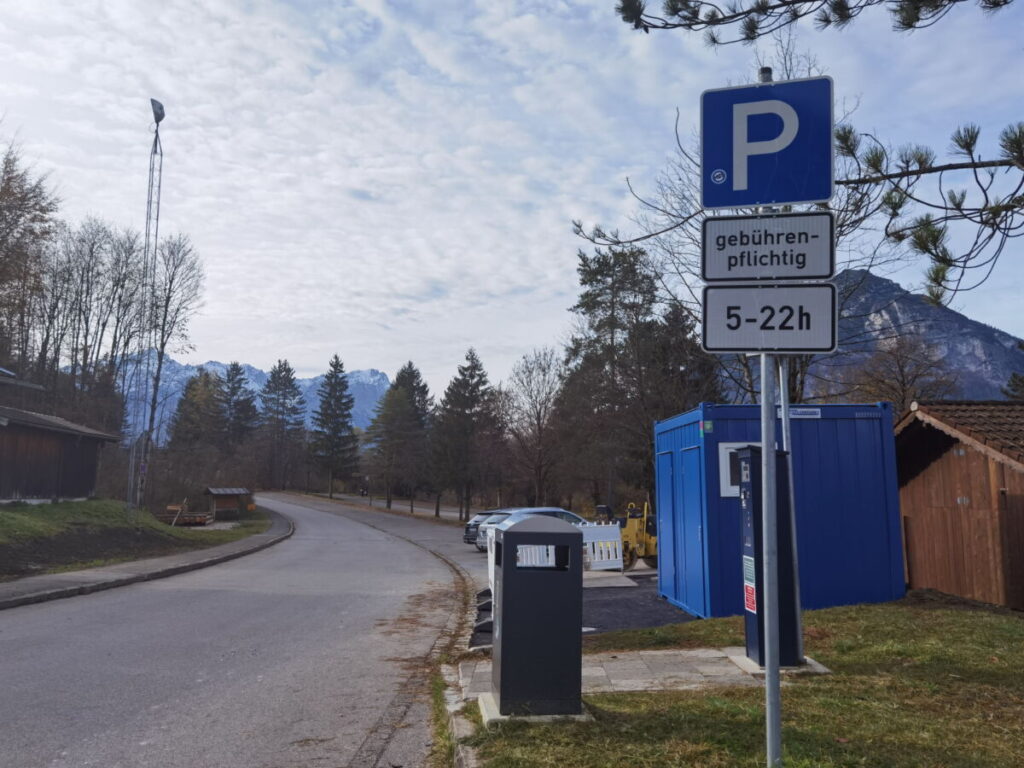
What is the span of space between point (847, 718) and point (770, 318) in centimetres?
297

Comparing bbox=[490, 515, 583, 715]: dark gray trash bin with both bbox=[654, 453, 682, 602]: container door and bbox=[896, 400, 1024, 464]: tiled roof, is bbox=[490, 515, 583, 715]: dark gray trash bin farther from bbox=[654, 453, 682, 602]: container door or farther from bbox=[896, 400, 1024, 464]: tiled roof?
bbox=[896, 400, 1024, 464]: tiled roof

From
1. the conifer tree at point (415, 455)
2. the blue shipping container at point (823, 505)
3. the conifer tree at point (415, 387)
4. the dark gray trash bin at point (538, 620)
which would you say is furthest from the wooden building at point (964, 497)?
the conifer tree at point (415, 387)

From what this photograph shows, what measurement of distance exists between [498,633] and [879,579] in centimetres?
693

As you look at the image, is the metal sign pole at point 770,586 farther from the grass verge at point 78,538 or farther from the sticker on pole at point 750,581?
the grass verge at point 78,538

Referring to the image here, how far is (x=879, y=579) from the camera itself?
10.4 m

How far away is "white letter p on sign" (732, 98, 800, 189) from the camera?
4180 millimetres

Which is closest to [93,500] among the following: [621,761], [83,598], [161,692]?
[83,598]

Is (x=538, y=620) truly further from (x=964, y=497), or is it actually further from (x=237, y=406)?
(x=237, y=406)

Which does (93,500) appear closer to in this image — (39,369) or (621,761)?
(39,369)

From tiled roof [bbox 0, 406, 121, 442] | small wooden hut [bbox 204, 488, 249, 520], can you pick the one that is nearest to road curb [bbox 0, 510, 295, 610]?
tiled roof [bbox 0, 406, 121, 442]

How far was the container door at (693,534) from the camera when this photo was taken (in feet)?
34.8

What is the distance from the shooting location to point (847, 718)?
17.0 ft

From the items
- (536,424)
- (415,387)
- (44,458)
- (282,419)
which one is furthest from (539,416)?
(282,419)

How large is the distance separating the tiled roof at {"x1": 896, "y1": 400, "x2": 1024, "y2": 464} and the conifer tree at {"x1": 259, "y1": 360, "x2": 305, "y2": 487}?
10407 cm
